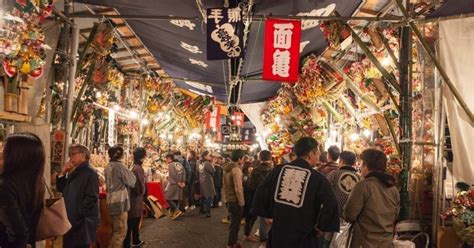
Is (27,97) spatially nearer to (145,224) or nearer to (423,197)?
(423,197)

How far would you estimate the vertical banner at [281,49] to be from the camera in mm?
7672

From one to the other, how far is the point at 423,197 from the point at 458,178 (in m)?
0.83

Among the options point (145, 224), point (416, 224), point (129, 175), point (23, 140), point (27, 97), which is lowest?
point (145, 224)

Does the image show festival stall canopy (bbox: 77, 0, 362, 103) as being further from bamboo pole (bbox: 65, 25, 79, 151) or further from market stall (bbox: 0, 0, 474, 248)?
bamboo pole (bbox: 65, 25, 79, 151)

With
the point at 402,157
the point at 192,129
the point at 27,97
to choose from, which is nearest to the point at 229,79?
the point at 402,157

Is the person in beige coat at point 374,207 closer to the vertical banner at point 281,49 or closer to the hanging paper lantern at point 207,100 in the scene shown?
the vertical banner at point 281,49

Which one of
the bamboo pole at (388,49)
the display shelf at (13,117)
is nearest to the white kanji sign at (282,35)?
the bamboo pole at (388,49)

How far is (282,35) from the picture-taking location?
782 centimetres

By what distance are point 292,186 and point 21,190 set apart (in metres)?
2.60

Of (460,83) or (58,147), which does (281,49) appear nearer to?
(460,83)

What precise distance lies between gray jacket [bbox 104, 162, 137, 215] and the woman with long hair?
160 inches

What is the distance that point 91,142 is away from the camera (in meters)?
12.3

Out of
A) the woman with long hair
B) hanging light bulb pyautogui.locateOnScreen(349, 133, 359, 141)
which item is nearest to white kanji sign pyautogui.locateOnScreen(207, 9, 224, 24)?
the woman with long hair

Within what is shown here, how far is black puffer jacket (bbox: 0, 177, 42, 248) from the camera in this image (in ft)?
9.93
